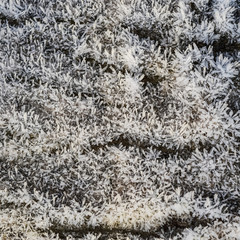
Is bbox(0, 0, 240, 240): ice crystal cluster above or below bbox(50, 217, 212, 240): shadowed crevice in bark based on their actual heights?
above

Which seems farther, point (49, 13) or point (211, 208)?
point (49, 13)

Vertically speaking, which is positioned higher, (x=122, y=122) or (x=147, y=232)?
(x=122, y=122)

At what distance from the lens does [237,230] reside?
740 mm

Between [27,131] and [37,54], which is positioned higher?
[37,54]

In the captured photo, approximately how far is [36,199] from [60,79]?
288 mm

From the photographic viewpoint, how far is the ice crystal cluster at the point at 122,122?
77 cm

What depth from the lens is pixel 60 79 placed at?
82 centimetres

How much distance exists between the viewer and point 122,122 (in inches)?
31.6

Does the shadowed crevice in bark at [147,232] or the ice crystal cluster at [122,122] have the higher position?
the ice crystal cluster at [122,122]

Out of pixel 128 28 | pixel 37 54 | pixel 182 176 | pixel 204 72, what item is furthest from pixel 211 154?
pixel 37 54

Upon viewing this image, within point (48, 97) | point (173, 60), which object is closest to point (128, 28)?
point (173, 60)

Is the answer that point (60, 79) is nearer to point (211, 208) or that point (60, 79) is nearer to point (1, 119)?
point (1, 119)

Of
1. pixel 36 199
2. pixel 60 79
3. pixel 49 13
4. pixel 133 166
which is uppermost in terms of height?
pixel 49 13

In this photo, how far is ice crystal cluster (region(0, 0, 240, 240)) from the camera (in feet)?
2.53
